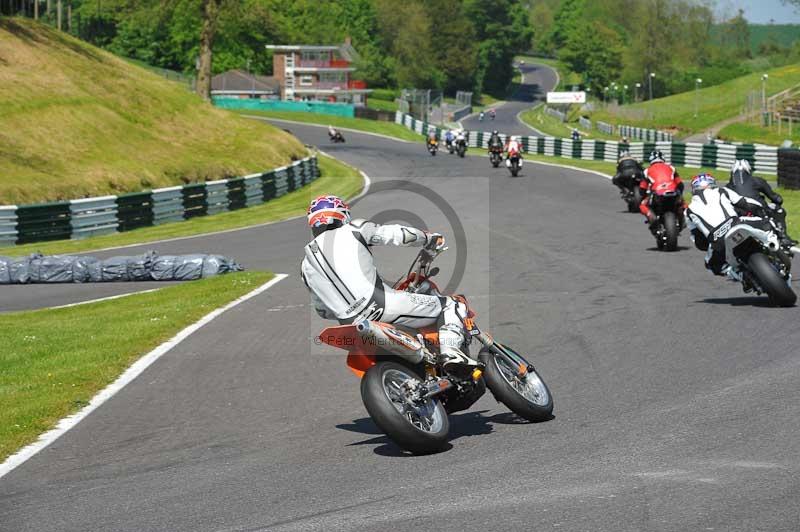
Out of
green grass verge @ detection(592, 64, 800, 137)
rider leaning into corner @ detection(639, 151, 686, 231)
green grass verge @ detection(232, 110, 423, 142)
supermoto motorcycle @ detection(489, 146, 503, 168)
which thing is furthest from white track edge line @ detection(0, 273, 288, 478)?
green grass verge @ detection(592, 64, 800, 137)

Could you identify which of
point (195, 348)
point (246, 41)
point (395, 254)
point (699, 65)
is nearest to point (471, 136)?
point (395, 254)

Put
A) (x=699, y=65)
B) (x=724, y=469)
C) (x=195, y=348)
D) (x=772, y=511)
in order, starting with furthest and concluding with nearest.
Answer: (x=699, y=65) → (x=195, y=348) → (x=724, y=469) → (x=772, y=511)

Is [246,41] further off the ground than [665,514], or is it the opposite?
[246,41]

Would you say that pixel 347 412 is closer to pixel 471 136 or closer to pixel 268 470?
pixel 268 470

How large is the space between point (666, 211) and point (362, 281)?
525 inches

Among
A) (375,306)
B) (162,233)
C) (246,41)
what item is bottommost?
(162,233)

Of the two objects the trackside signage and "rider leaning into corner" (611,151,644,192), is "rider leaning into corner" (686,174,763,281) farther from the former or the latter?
the trackside signage

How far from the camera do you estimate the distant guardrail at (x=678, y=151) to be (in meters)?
39.6

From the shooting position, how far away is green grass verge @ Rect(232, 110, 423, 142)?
3351 inches

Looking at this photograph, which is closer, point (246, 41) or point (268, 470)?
point (268, 470)

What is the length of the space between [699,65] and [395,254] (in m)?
171

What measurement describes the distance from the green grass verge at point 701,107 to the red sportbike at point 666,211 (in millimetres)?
79865

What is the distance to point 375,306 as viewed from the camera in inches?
303

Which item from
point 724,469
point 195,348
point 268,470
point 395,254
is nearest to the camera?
point 724,469
